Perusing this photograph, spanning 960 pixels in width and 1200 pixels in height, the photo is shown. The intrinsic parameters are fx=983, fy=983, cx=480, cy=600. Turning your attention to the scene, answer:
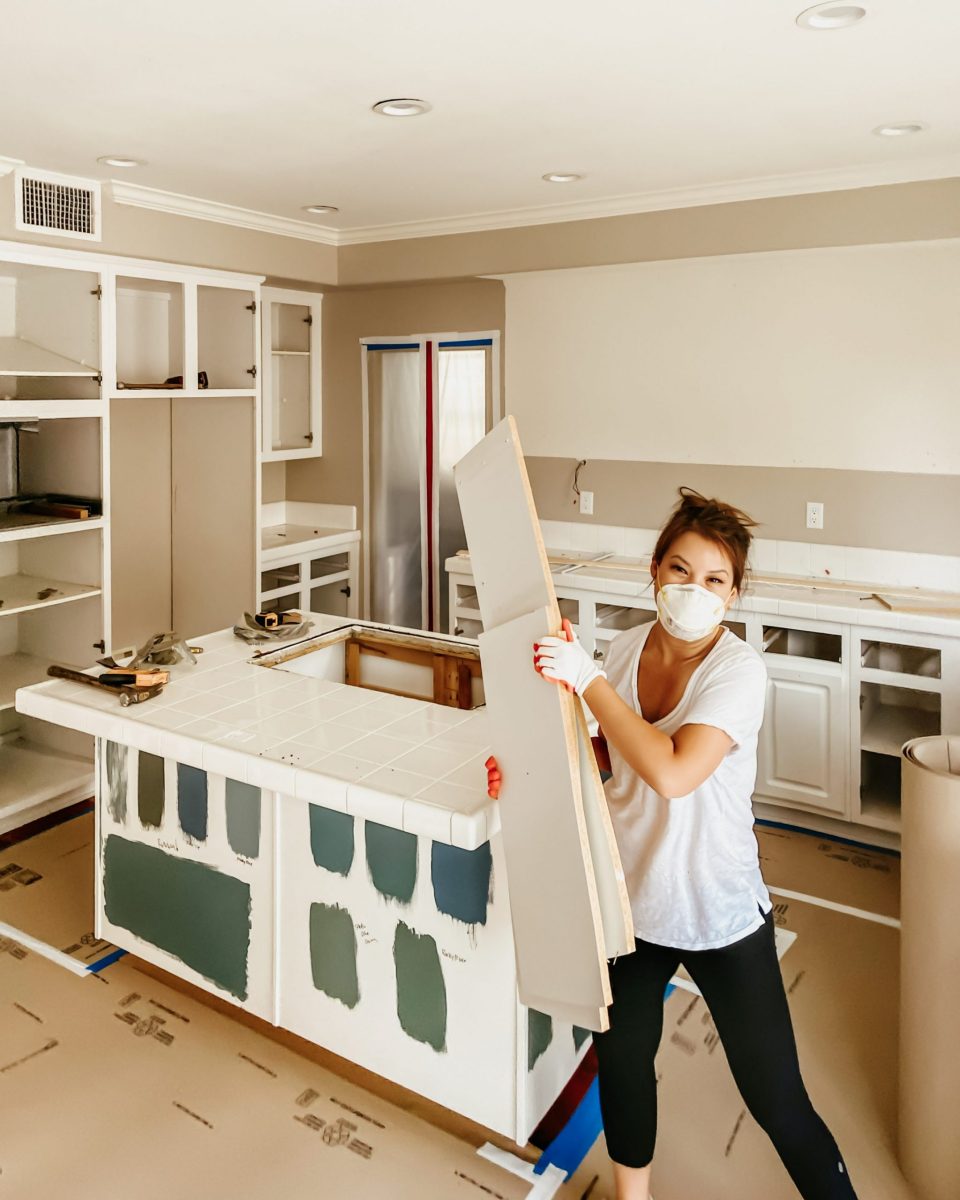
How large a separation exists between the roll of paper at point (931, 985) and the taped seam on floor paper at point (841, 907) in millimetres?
1188

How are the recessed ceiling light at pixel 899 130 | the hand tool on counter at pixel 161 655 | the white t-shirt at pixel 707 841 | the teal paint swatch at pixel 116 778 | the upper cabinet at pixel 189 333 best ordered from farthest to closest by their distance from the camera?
1. the upper cabinet at pixel 189 333
2. the recessed ceiling light at pixel 899 130
3. the hand tool on counter at pixel 161 655
4. the teal paint swatch at pixel 116 778
5. the white t-shirt at pixel 707 841

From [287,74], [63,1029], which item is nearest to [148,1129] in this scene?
[63,1029]

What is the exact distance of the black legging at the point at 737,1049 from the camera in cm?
173

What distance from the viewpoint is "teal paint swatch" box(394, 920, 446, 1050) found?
2199 millimetres

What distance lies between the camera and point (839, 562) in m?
4.17

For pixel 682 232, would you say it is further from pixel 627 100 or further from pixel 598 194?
pixel 627 100

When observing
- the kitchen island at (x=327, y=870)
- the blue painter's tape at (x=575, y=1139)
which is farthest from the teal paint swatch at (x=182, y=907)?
the blue painter's tape at (x=575, y=1139)

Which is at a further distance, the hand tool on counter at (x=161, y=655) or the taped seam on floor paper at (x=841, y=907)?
the taped seam on floor paper at (x=841, y=907)

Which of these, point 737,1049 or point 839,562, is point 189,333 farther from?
point 737,1049

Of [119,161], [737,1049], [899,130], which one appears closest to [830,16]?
[899,130]

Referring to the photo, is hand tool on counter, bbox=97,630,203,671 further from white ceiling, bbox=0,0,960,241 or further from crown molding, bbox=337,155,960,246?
crown molding, bbox=337,155,960,246

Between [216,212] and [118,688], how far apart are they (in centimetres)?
Answer: 256

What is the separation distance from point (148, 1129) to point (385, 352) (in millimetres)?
4063

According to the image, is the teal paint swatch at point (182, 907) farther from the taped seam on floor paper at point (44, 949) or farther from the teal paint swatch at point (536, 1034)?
the teal paint swatch at point (536, 1034)
